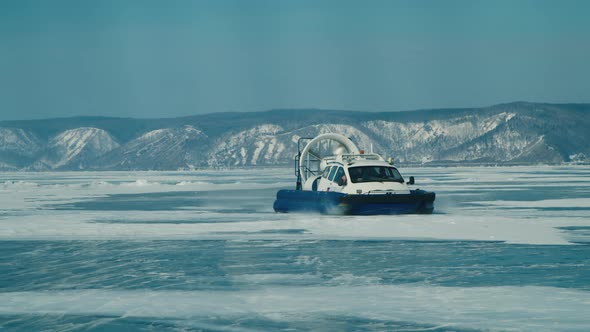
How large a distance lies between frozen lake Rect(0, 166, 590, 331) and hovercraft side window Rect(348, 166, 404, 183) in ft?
5.28

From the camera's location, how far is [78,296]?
1309cm

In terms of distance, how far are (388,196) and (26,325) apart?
16.3 metres

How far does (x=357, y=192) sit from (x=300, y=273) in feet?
39.0

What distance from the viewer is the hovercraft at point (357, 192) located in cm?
2641

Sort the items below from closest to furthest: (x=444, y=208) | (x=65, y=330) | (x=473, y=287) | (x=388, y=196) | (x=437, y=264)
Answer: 1. (x=65, y=330)
2. (x=473, y=287)
3. (x=437, y=264)
4. (x=388, y=196)
5. (x=444, y=208)

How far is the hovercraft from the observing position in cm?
2641

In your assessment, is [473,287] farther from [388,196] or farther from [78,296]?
[388,196]

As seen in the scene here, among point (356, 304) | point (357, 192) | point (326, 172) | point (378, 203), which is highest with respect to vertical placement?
point (326, 172)

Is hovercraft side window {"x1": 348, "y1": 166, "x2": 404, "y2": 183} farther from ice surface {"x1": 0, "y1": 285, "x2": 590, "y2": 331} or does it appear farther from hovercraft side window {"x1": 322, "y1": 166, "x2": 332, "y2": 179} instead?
ice surface {"x1": 0, "y1": 285, "x2": 590, "y2": 331}

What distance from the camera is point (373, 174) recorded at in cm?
2792

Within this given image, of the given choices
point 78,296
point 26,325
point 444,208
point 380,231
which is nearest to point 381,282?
point 78,296

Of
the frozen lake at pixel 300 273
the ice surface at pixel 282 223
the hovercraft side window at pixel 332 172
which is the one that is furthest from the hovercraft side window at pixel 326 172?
the frozen lake at pixel 300 273

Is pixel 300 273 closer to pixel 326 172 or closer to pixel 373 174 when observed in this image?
pixel 373 174

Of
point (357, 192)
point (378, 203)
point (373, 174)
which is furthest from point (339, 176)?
point (378, 203)
